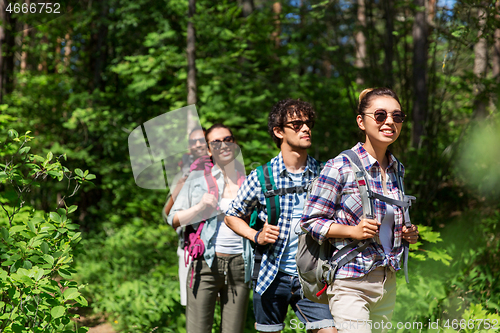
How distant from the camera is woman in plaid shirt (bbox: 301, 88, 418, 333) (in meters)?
1.89

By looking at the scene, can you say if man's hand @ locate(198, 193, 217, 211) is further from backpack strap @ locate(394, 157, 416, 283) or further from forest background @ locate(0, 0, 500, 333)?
backpack strap @ locate(394, 157, 416, 283)

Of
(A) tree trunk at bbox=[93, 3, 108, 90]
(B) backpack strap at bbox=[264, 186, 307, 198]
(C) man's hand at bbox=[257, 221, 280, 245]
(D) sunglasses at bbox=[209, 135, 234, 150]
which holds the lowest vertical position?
(C) man's hand at bbox=[257, 221, 280, 245]

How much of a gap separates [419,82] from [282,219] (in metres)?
4.57

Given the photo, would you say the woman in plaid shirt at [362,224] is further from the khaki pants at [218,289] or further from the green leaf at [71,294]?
the green leaf at [71,294]

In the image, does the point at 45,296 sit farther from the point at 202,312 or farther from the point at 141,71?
the point at 141,71

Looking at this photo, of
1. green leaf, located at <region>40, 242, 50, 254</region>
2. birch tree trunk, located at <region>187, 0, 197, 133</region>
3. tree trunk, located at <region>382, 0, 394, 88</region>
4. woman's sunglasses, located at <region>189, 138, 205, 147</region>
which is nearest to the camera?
green leaf, located at <region>40, 242, 50, 254</region>

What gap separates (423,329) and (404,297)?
15.7 inches

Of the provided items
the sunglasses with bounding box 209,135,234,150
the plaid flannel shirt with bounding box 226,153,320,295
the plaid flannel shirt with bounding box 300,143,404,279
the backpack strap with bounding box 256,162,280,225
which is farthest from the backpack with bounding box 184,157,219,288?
the plaid flannel shirt with bounding box 300,143,404,279

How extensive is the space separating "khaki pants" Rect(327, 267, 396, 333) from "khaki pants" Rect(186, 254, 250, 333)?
102cm

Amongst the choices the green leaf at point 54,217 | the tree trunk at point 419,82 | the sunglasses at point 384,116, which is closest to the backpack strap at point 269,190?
the sunglasses at point 384,116

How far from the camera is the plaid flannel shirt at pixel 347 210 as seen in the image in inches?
75.2

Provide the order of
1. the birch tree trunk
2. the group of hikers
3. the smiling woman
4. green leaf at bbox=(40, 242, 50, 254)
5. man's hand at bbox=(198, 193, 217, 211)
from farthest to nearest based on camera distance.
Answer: the birch tree trunk, the smiling woman, man's hand at bbox=(198, 193, 217, 211), green leaf at bbox=(40, 242, 50, 254), the group of hikers

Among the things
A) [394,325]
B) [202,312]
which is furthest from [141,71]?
[394,325]

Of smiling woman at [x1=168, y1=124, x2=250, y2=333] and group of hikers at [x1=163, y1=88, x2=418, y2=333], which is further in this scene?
smiling woman at [x1=168, y1=124, x2=250, y2=333]
